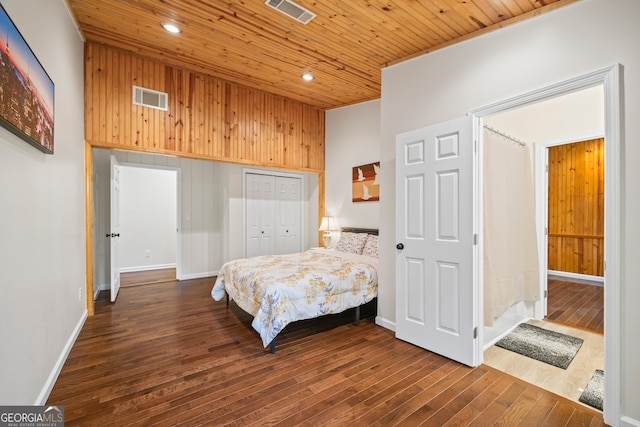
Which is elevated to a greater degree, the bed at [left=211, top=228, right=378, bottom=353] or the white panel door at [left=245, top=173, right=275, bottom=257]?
the white panel door at [left=245, top=173, right=275, bottom=257]

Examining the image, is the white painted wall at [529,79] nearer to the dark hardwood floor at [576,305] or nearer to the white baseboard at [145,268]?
the dark hardwood floor at [576,305]

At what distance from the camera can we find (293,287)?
269cm

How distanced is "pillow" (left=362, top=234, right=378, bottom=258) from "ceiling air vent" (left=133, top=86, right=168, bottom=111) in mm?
3346

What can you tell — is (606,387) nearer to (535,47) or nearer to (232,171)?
(535,47)

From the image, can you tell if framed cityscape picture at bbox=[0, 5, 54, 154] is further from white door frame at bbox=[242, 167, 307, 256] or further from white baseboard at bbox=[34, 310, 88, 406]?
white door frame at bbox=[242, 167, 307, 256]

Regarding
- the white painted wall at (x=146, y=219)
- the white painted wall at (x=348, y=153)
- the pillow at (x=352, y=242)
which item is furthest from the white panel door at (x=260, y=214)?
the pillow at (x=352, y=242)

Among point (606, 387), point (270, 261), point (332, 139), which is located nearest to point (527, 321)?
point (606, 387)

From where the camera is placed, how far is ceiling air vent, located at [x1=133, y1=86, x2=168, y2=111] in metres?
3.53

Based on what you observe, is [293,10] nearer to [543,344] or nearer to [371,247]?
[371,247]

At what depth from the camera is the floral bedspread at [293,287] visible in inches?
101

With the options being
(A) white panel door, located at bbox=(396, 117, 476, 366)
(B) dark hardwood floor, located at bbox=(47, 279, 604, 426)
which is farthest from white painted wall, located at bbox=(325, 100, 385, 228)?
(B) dark hardwood floor, located at bbox=(47, 279, 604, 426)

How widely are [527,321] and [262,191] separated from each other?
483 cm

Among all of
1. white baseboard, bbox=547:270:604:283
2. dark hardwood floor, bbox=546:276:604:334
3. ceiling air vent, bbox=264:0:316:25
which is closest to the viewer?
ceiling air vent, bbox=264:0:316:25

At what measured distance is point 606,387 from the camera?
1.73 meters
